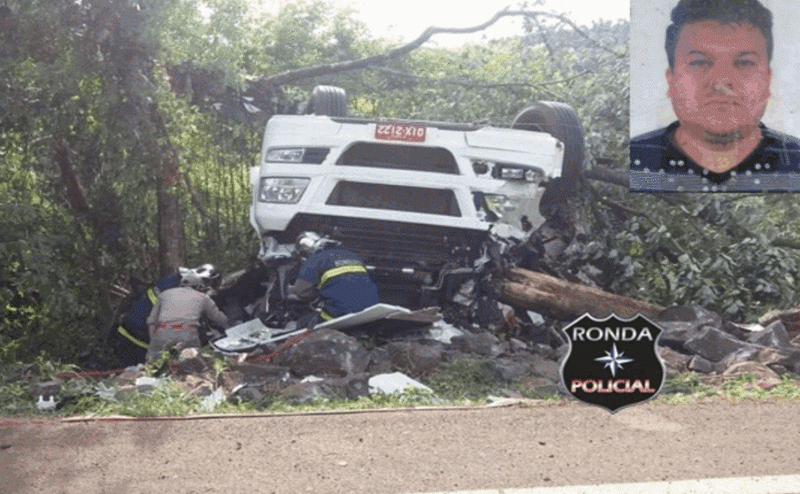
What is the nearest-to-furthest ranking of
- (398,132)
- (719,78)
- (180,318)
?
(180,318) → (398,132) → (719,78)

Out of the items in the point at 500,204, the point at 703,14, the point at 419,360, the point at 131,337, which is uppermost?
the point at 703,14

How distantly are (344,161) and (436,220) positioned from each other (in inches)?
29.9

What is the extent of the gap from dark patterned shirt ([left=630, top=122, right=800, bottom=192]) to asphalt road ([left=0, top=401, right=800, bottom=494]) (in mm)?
2028

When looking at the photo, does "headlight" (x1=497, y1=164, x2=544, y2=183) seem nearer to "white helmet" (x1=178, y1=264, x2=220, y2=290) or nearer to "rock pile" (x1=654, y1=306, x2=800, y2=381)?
"rock pile" (x1=654, y1=306, x2=800, y2=381)

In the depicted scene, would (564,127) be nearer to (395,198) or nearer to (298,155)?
(395,198)

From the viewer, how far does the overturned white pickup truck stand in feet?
22.8

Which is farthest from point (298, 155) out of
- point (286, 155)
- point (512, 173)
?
point (512, 173)

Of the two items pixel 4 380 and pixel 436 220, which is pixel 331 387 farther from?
pixel 4 380

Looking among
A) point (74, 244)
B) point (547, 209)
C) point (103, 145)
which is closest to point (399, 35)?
point (547, 209)

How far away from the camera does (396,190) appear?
22.8 feet

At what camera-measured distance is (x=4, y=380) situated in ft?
21.7

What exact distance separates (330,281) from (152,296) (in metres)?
1.28

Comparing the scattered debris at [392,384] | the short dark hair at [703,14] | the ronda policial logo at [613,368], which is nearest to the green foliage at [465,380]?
the scattered debris at [392,384]

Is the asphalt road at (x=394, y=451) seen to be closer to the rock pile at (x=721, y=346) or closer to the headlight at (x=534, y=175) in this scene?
the rock pile at (x=721, y=346)
